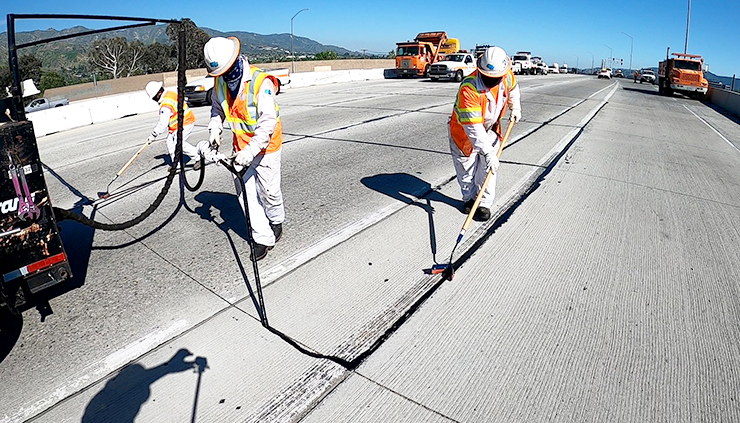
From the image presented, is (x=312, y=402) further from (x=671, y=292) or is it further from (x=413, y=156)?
(x=413, y=156)

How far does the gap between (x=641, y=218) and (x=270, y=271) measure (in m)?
4.12

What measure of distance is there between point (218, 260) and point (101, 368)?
1.46m

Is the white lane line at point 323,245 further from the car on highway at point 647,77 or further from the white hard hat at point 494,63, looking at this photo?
the car on highway at point 647,77

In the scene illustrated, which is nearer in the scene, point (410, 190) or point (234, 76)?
point (234, 76)

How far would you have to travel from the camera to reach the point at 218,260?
4.17m

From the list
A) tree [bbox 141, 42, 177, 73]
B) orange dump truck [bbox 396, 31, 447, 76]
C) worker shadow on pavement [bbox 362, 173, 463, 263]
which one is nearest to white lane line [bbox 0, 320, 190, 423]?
worker shadow on pavement [bbox 362, 173, 463, 263]

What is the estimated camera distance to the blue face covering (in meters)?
3.74

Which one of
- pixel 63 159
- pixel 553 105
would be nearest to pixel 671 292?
pixel 63 159

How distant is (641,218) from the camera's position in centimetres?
529

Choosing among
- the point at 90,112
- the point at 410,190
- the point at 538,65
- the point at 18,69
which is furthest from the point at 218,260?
the point at 538,65

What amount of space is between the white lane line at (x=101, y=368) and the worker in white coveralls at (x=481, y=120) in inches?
121

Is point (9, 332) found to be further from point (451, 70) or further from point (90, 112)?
point (451, 70)

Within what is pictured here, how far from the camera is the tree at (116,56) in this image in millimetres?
48250

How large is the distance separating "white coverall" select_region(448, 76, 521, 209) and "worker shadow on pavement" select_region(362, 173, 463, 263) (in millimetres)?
402
